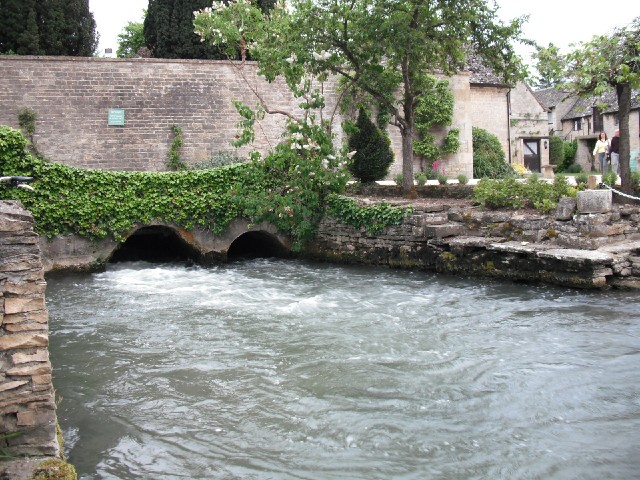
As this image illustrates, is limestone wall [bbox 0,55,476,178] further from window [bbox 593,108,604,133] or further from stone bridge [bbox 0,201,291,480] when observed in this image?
window [bbox 593,108,604,133]

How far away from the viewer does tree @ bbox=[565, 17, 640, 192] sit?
11.1m

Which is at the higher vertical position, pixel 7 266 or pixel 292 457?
pixel 7 266

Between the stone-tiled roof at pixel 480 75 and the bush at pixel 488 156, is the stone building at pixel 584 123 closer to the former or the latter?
the stone-tiled roof at pixel 480 75

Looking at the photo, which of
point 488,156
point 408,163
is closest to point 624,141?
point 408,163

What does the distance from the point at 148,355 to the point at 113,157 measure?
11898 mm

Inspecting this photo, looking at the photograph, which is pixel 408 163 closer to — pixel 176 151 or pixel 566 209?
pixel 566 209

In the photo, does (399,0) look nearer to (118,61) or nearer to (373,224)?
(373,224)

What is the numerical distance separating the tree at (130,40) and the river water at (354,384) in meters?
31.0

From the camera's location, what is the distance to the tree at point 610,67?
1107cm

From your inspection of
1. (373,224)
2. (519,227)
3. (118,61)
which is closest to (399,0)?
(373,224)

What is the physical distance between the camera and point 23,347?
3.96 metres

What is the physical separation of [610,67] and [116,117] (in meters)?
12.7

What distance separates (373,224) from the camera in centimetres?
1320

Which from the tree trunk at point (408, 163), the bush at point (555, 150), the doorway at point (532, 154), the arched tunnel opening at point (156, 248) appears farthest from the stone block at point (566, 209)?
the bush at point (555, 150)
